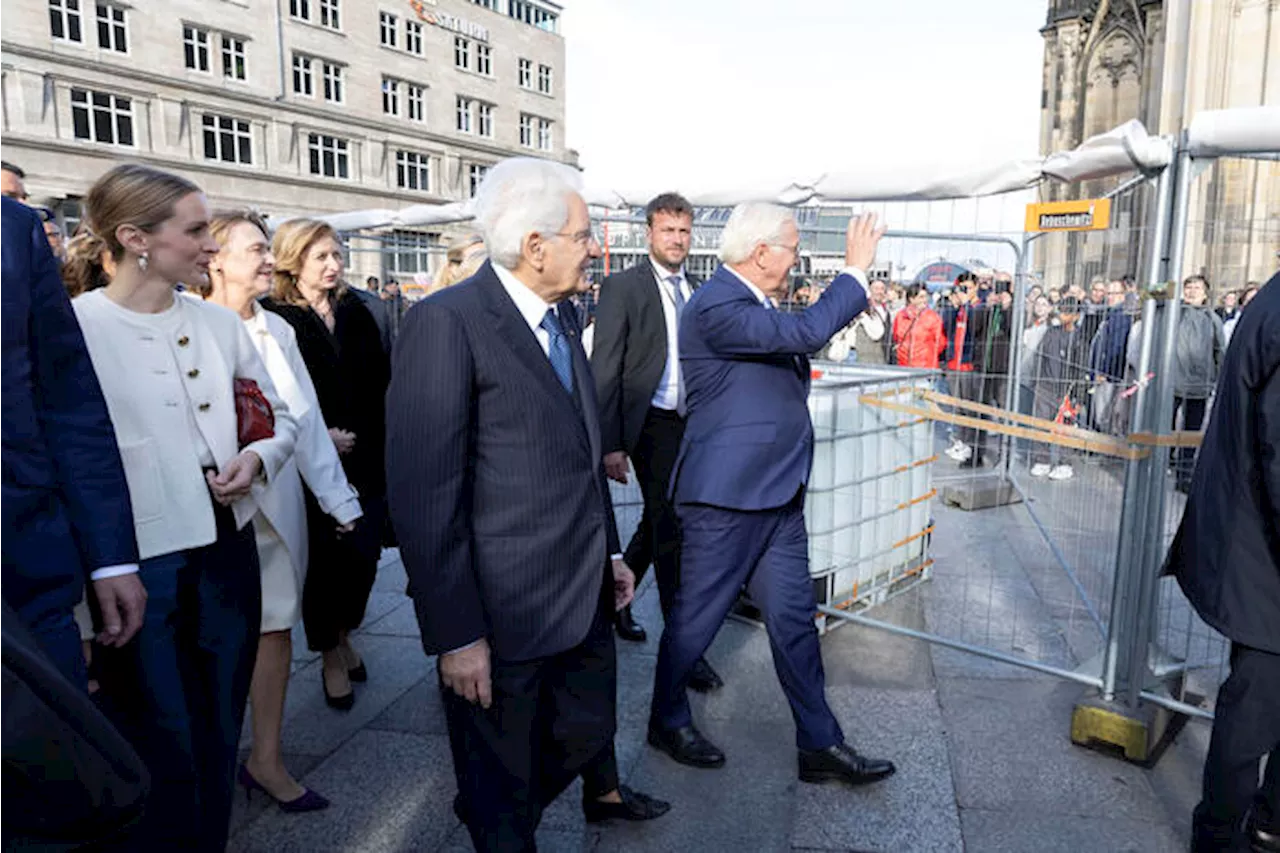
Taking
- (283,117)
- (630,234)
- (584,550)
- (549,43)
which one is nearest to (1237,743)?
(584,550)

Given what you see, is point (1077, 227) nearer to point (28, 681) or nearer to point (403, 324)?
point (403, 324)

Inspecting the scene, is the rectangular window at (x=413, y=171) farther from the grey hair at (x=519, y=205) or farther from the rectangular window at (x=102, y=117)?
the grey hair at (x=519, y=205)

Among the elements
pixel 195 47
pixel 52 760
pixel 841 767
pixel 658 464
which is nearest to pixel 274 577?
pixel 658 464

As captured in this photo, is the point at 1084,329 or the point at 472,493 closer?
the point at 472,493

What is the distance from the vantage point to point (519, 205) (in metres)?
2.06

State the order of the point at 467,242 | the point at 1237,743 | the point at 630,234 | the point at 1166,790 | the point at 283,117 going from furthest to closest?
the point at 283,117 < the point at 630,234 < the point at 467,242 < the point at 1166,790 < the point at 1237,743

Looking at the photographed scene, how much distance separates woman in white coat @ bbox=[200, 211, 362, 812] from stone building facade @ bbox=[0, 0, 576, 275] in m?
22.5

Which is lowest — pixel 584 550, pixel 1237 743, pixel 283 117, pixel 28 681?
pixel 1237 743

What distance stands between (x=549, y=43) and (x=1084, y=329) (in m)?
54.5

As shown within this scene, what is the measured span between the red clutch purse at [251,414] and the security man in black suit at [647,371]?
1.73 metres

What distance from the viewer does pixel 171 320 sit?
7.58ft

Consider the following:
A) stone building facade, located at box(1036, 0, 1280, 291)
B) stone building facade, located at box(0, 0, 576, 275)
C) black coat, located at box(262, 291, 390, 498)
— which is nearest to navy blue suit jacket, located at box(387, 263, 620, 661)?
black coat, located at box(262, 291, 390, 498)

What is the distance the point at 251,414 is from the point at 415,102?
4702 centimetres

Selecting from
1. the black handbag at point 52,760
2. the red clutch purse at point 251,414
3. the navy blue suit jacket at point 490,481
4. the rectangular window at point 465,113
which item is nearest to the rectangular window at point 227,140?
the rectangular window at point 465,113
